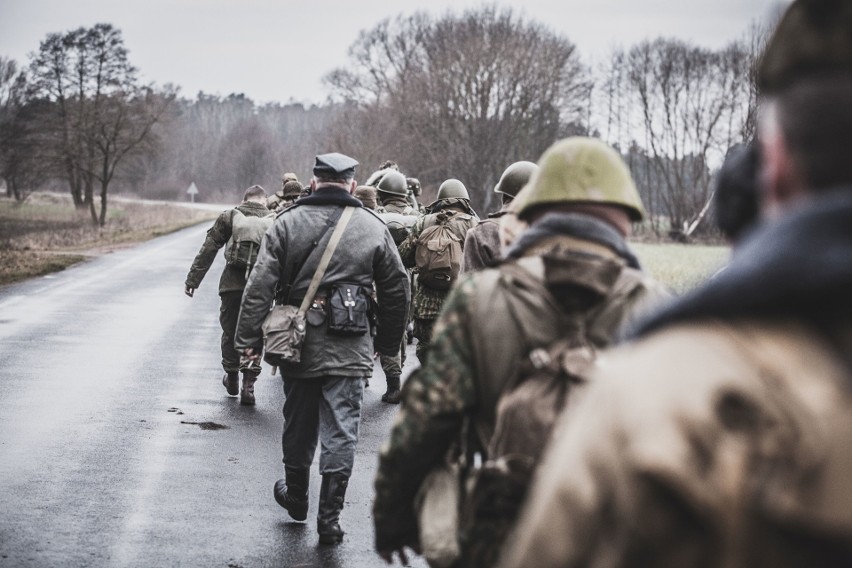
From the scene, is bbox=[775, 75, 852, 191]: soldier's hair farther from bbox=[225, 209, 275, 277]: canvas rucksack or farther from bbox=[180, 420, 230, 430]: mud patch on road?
bbox=[225, 209, 275, 277]: canvas rucksack

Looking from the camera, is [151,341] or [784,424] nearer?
[784,424]

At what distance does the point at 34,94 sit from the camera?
185ft

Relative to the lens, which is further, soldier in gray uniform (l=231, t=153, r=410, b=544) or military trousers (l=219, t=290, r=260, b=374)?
military trousers (l=219, t=290, r=260, b=374)

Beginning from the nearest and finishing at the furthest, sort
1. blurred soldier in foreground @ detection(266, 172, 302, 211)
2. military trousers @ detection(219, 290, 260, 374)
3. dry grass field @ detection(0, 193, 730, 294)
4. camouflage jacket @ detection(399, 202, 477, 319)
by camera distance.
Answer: camouflage jacket @ detection(399, 202, 477, 319) → military trousers @ detection(219, 290, 260, 374) → blurred soldier in foreground @ detection(266, 172, 302, 211) → dry grass field @ detection(0, 193, 730, 294)

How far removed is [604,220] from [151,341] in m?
11.4

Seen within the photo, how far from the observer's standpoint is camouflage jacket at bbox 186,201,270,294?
390 inches

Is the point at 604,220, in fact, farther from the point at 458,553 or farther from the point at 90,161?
the point at 90,161

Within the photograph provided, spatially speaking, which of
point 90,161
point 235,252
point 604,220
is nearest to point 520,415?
point 604,220

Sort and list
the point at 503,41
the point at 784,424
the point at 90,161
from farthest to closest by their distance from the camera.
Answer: the point at 90,161 → the point at 503,41 → the point at 784,424

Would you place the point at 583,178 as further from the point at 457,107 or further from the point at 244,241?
the point at 457,107

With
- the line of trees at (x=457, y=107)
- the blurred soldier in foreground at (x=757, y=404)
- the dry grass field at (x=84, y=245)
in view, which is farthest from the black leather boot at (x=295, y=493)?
the line of trees at (x=457, y=107)

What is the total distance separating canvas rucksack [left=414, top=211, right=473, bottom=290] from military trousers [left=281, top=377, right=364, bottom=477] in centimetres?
298

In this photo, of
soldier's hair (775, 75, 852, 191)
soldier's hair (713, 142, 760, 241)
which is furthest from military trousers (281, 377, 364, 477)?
soldier's hair (775, 75, 852, 191)

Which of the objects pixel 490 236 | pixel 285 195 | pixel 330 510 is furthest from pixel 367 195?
pixel 330 510
